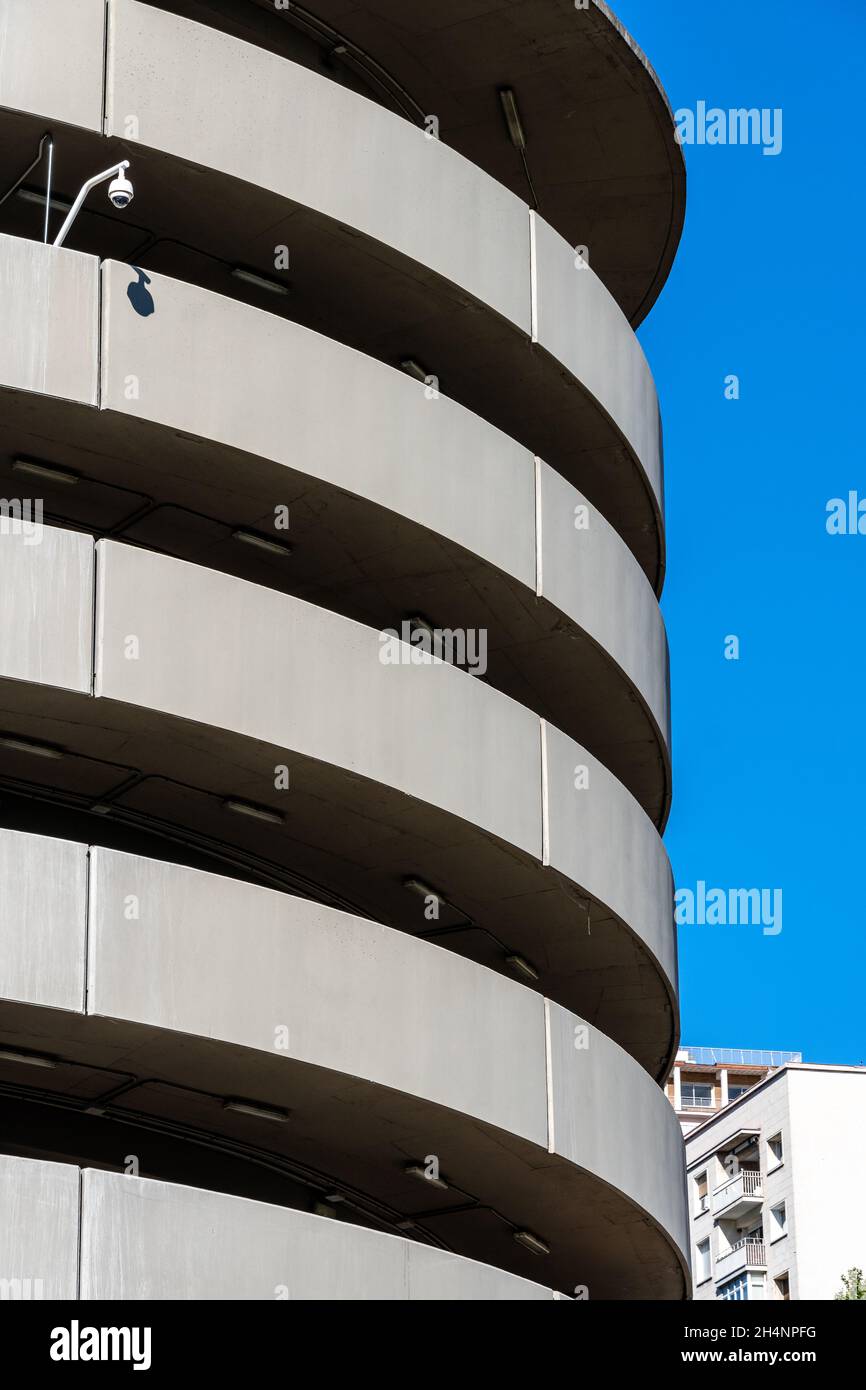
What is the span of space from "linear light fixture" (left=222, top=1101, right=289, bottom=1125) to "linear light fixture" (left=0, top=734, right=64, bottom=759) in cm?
277

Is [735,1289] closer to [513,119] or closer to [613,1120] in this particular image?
[513,119]

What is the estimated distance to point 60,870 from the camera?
14.3 m

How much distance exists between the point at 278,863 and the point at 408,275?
4.90 metres

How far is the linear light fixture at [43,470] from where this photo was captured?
1644cm

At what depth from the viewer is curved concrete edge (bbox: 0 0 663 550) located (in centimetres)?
1683

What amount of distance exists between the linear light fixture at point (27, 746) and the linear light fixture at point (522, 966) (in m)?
4.99

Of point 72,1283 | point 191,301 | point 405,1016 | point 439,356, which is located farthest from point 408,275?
point 72,1283

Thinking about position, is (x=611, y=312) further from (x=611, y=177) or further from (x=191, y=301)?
(x=191, y=301)

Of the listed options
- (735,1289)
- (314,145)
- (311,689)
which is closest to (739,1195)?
(735,1289)

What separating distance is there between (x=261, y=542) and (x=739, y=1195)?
53.7 m

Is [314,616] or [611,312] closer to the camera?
[314,616]

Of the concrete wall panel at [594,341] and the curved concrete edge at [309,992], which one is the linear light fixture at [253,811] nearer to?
the curved concrete edge at [309,992]

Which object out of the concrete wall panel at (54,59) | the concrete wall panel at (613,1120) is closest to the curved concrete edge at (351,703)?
the concrete wall panel at (613,1120)
